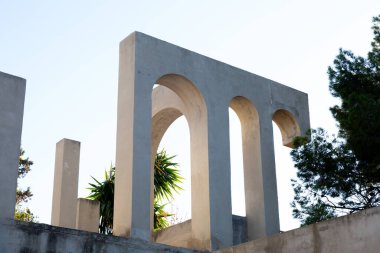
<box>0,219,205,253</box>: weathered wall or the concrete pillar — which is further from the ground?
the concrete pillar

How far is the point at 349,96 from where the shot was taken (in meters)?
11.5

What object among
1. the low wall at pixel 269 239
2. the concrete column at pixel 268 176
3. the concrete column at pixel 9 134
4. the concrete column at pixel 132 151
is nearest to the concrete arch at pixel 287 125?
the concrete column at pixel 268 176

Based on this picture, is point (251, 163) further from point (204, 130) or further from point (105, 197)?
point (105, 197)

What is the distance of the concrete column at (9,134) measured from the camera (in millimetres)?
9367

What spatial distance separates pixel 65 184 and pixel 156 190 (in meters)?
5.34

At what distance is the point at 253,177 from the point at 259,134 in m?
0.94

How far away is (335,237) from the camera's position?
8719mm

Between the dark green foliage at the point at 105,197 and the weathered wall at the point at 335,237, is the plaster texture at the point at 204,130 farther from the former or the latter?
the dark green foliage at the point at 105,197

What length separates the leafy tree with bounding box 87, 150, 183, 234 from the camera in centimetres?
1869

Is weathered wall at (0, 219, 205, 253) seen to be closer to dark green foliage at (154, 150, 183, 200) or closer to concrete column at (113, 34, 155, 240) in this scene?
concrete column at (113, 34, 155, 240)

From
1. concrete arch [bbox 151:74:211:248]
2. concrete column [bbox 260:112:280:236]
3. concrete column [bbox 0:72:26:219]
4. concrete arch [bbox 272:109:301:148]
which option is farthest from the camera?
concrete arch [bbox 272:109:301:148]

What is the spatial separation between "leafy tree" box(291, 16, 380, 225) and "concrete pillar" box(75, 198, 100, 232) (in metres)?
4.94

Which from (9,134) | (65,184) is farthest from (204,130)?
(9,134)

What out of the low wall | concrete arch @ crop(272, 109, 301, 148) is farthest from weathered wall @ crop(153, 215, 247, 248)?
the low wall
